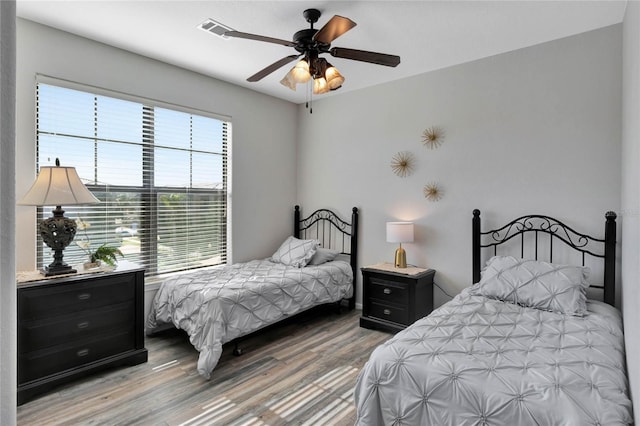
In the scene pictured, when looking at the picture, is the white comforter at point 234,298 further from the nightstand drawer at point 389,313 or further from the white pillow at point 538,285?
the white pillow at point 538,285

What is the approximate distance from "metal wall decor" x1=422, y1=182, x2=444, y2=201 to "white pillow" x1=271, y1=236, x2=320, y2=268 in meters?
1.41

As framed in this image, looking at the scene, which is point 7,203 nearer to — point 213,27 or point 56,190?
point 56,190

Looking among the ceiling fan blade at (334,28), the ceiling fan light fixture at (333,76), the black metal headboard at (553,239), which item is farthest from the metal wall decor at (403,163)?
the ceiling fan blade at (334,28)

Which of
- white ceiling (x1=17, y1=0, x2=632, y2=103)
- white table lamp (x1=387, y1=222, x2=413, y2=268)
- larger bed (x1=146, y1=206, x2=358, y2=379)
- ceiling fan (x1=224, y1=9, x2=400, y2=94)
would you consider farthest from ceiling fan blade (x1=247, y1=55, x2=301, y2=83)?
white table lamp (x1=387, y1=222, x2=413, y2=268)

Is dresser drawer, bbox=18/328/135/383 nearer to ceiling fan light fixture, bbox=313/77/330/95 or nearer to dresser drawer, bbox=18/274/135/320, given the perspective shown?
dresser drawer, bbox=18/274/135/320

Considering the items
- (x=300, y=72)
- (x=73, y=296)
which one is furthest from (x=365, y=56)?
(x=73, y=296)

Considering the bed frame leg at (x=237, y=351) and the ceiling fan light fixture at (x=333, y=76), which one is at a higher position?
the ceiling fan light fixture at (x=333, y=76)

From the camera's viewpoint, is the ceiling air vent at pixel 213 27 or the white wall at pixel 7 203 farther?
the ceiling air vent at pixel 213 27

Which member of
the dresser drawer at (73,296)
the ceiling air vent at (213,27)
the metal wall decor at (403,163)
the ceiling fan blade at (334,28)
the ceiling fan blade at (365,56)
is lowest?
the dresser drawer at (73,296)

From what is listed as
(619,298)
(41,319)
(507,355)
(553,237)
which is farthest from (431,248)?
(41,319)

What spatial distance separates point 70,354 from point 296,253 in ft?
7.58

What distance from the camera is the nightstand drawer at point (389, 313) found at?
353 centimetres

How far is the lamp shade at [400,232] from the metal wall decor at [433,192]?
0.38m

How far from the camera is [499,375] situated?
1.63 meters
